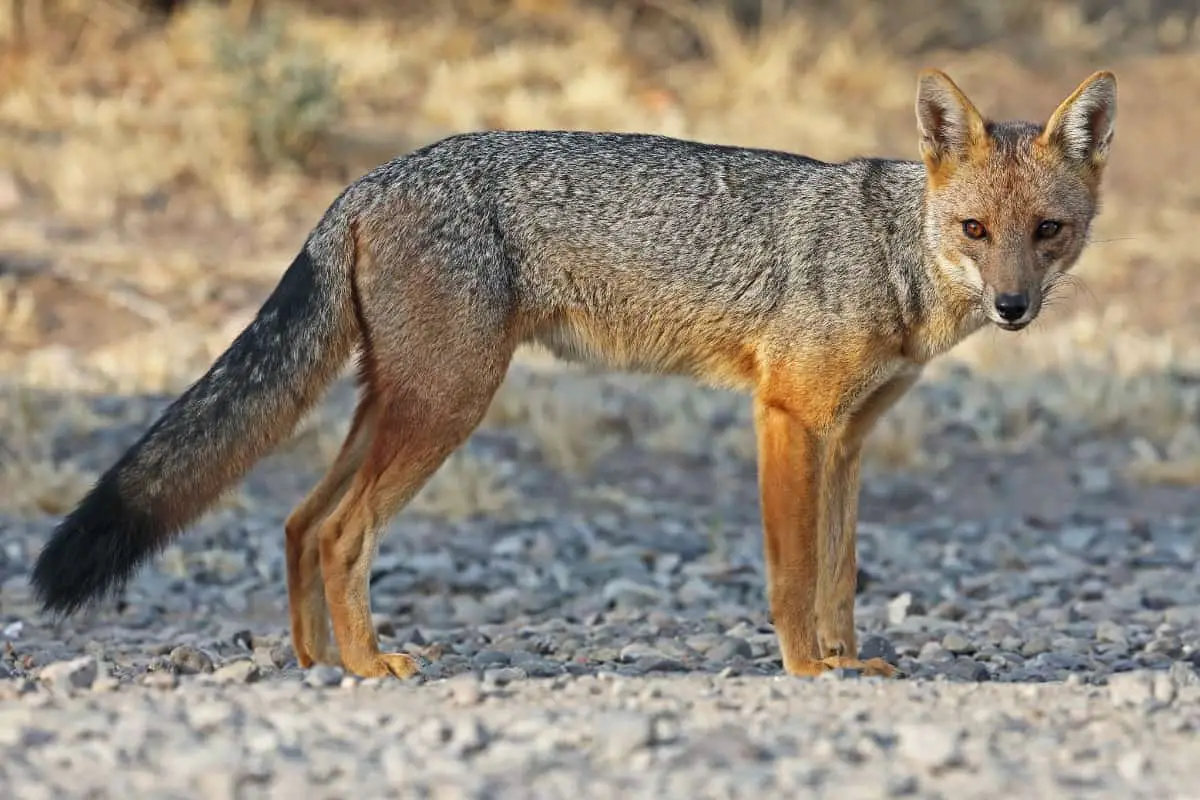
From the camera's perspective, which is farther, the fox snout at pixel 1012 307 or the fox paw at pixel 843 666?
the fox paw at pixel 843 666

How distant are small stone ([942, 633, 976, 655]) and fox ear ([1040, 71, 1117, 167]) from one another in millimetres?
1722

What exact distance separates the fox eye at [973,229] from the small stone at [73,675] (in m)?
3.04

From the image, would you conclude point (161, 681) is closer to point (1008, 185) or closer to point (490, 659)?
point (490, 659)

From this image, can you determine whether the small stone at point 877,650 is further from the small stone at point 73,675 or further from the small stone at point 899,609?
the small stone at point 73,675

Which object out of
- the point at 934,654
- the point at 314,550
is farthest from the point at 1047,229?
the point at 314,550

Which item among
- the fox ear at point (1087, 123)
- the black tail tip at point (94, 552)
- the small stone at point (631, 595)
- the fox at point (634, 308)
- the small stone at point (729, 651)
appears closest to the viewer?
the black tail tip at point (94, 552)

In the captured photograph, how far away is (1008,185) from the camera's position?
19.6 feet

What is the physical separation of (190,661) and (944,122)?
302cm

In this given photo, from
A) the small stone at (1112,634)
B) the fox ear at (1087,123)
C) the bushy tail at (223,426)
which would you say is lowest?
the small stone at (1112,634)

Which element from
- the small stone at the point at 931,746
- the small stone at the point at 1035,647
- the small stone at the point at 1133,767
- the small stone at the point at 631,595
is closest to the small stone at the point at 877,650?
the small stone at the point at 1035,647

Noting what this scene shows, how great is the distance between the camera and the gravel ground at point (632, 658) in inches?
153

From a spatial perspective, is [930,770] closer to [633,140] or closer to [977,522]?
[633,140]

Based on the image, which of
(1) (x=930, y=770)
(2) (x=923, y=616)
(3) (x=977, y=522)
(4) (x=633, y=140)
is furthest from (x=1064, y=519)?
(1) (x=930, y=770)

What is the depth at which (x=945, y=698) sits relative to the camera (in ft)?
15.7
